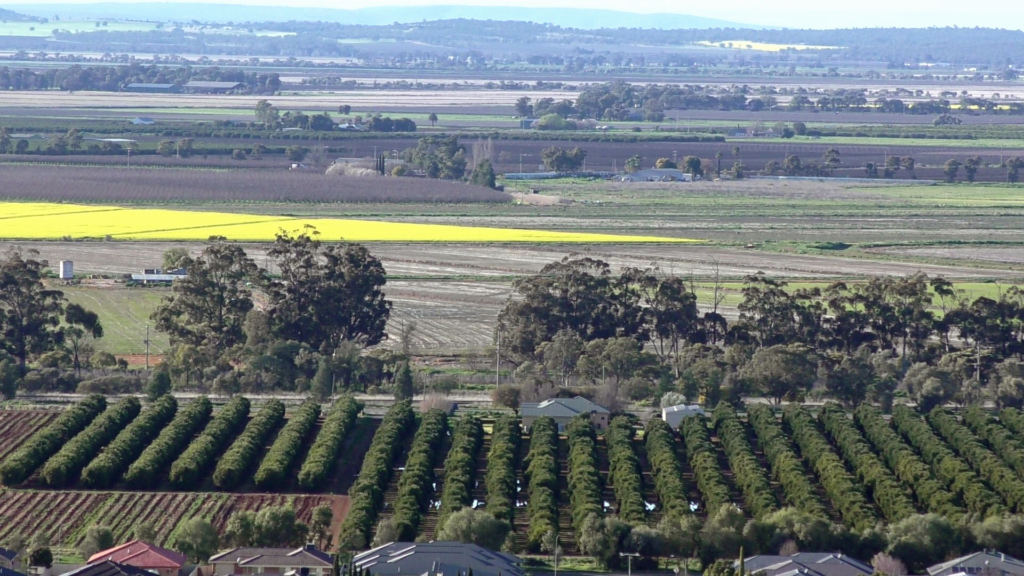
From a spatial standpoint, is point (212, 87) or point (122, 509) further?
point (212, 87)

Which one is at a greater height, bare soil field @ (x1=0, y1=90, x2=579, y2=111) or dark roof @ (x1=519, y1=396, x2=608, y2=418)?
dark roof @ (x1=519, y1=396, x2=608, y2=418)

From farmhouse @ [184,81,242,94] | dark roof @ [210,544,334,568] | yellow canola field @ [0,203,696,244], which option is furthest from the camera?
farmhouse @ [184,81,242,94]

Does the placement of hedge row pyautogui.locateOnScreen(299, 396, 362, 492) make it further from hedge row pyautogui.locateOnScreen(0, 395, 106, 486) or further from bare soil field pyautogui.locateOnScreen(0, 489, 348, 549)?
hedge row pyautogui.locateOnScreen(0, 395, 106, 486)

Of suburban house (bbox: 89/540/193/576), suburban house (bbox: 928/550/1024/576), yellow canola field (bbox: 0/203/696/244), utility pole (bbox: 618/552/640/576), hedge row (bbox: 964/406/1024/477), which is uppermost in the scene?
suburban house (bbox: 928/550/1024/576)

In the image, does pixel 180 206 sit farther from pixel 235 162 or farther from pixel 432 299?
pixel 432 299

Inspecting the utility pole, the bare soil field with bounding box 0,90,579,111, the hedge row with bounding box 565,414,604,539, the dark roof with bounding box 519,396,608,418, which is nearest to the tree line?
the dark roof with bounding box 519,396,608,418

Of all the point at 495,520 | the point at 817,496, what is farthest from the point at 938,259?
the point at 495,520

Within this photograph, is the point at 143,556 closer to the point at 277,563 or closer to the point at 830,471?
the point at 277,563

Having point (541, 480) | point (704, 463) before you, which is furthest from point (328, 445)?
point (704, 463)
